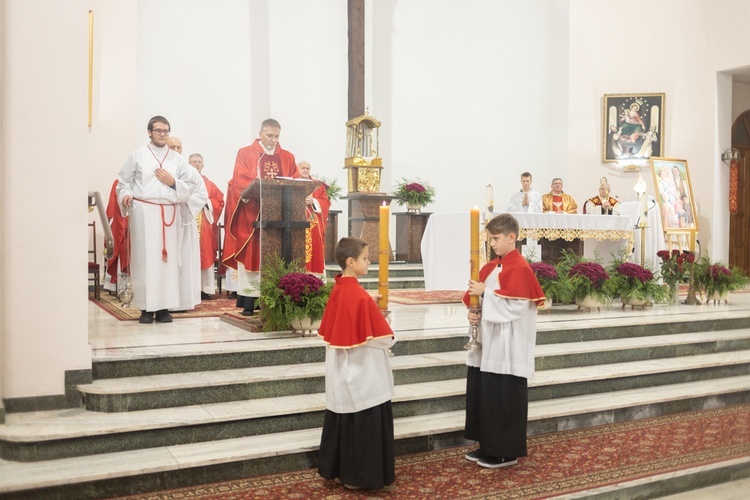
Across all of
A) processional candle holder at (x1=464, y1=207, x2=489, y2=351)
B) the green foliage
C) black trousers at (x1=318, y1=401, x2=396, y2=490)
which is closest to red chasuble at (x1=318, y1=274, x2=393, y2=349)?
black trousers at (x1=318, y1=401, x2=396, y2=490)

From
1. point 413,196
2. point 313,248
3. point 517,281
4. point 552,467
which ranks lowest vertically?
point 552,467

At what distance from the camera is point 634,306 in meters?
8.27

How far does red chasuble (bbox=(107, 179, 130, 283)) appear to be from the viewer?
27.9ft

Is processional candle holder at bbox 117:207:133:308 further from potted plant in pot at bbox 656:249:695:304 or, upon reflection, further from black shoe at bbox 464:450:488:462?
potted plant in pot at bbox 656:249:695:304

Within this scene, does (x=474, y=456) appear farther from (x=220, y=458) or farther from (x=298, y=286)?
(x=298, y=286)

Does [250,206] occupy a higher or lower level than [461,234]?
higher

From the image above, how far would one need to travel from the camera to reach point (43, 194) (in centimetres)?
449

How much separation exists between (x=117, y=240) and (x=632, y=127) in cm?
939

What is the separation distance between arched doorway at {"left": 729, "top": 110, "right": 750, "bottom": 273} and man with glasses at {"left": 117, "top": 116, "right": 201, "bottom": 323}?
11.2m

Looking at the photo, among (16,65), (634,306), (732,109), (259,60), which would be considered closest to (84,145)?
(16,65)

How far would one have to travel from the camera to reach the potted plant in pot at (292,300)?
573 cm

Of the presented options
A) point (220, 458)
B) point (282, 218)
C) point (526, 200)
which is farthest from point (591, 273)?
point (220, 458)

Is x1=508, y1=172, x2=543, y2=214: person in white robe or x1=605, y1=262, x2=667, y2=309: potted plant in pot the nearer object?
→ x1=605, y1=262, x2=667, y2=309: potted plant in pot

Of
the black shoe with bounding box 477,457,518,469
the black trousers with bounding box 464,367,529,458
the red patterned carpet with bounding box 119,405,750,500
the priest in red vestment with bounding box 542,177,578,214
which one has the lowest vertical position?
the red patterned carpet with bounding box 119,405,750,500
